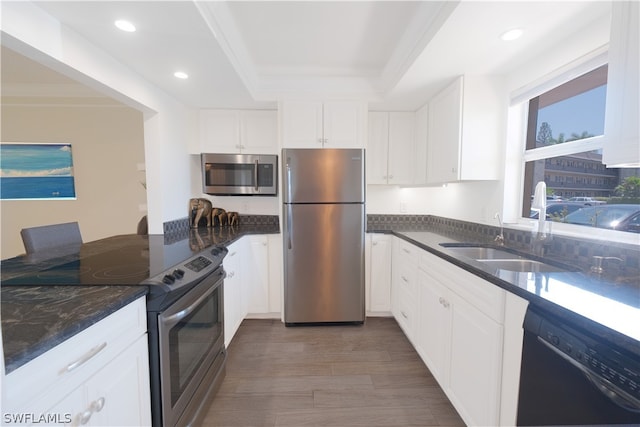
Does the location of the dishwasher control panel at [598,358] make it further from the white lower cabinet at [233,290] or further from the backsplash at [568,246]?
the white lower cabinet at [233,290]

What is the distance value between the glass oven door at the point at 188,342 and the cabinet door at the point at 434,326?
1447mm

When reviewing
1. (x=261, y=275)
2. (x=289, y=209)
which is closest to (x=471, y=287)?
(x=289, y=209)

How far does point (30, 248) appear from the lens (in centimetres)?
181

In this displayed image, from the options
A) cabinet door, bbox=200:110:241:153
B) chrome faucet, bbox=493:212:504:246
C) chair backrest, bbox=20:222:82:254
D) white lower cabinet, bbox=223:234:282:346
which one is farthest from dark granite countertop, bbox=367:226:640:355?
chair backrest, bbox=20:222:82:254

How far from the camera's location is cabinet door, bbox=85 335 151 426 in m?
0.85

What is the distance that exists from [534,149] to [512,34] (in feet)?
2.76

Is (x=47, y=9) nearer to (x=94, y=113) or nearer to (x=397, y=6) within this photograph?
(x=397, y=6)

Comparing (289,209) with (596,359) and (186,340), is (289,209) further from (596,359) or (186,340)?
(596,359)

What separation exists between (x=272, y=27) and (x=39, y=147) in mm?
3430

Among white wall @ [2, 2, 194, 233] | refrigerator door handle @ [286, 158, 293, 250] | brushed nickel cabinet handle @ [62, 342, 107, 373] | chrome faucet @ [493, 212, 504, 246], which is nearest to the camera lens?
brushed nickel cabinet handle @ [62, 342, 107, 373]

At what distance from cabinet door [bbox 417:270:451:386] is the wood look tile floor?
195 mm

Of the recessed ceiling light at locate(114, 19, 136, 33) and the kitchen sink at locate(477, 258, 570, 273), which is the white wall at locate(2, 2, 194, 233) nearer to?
the recessed ceiling light at locate(114, 19, 136, 33)

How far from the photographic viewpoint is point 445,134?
224cm

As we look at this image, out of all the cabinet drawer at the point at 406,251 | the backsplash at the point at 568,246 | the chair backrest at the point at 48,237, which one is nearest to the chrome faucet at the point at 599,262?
the backsplash at the point at 568,246
